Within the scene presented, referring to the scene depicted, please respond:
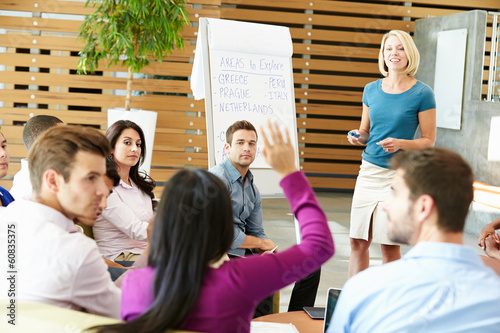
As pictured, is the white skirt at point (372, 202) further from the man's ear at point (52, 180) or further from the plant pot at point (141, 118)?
the plant pot at point (141, 118)

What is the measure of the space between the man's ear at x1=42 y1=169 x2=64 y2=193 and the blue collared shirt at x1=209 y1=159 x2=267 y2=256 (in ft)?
4.79

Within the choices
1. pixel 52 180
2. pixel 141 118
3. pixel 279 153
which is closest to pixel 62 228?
pixel 52 180

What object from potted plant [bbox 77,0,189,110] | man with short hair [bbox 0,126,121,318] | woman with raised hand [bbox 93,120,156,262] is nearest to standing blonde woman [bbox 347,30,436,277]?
woman with raised hand [bbox 93,120,156,262]

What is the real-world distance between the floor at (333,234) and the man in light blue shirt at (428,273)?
2259 mm

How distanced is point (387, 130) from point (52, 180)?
2.13 meters

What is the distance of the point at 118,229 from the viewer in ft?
8.95

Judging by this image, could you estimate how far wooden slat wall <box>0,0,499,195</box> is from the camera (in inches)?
270

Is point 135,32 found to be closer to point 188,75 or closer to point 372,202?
point 188,75

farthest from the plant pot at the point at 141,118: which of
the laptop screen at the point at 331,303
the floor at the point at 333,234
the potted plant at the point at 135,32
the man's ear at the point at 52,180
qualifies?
the man's ear at the point at 52,180

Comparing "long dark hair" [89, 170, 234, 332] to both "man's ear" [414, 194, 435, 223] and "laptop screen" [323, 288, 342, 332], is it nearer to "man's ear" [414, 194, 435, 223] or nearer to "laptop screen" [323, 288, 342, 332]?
"man's ear" [414, 194, 435, 223]

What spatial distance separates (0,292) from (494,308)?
47.6 inches

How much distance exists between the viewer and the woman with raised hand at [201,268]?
1147 millimetres

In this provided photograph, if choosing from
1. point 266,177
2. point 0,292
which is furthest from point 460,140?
point 0,292

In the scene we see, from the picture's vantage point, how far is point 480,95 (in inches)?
254
